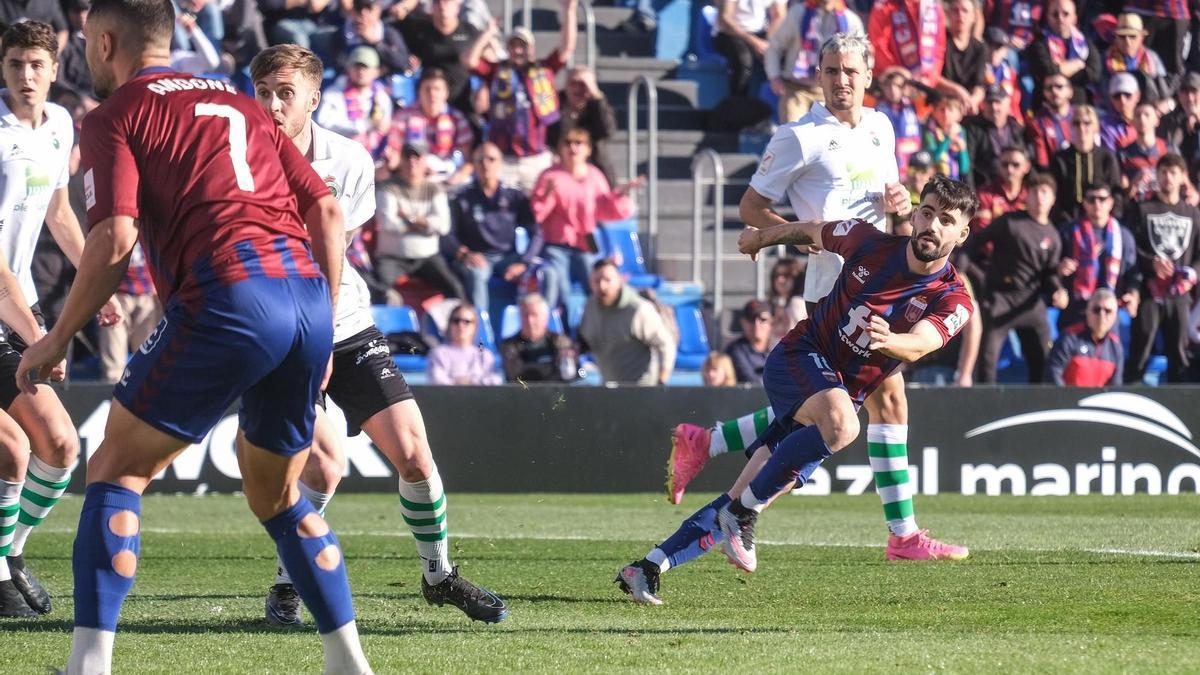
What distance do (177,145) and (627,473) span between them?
882cm

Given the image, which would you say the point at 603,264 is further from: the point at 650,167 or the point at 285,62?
the point at 285,62

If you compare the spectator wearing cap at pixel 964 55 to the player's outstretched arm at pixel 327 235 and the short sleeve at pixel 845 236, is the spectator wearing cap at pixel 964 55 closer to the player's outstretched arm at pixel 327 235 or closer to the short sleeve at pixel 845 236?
the short sleeve at pixel 845 236

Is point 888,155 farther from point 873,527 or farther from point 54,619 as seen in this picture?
point 54,619

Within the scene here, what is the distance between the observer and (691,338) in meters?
15.7

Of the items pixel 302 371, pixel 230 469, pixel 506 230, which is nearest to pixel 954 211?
pixel 302 371

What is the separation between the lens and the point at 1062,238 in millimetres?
15922

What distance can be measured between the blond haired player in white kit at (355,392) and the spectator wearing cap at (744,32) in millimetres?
11503

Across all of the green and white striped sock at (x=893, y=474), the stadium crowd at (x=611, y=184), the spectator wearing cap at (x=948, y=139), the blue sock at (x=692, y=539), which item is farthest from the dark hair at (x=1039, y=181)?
the blue sock at (x=692, y=539)

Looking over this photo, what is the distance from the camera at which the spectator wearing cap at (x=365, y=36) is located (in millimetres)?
15703

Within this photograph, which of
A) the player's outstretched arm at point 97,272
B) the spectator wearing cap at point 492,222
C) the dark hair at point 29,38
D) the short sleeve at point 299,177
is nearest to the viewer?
the player's outstretched arm at point 97,272

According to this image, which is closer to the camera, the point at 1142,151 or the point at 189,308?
the point at 189,308

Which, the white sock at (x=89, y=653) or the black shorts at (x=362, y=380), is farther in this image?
the black shorts at (x=362, y=380)

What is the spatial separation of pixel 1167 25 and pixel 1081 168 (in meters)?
3.65

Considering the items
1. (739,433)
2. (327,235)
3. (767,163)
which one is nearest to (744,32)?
(767,163)
